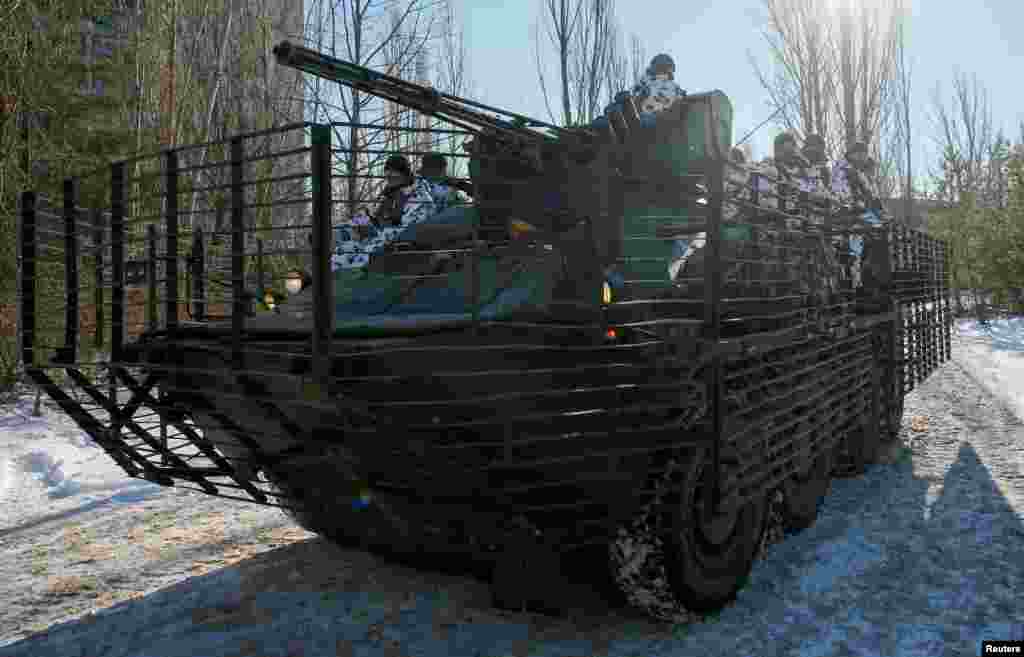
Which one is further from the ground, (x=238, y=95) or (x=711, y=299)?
(x=238, y=95)

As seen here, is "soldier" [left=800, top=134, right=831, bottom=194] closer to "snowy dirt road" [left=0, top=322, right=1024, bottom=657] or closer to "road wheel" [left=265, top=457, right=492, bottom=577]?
"snowy dirt road" [left=0, top=322, right=1024, bottom=657]

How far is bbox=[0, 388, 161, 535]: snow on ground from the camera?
18.3 ft

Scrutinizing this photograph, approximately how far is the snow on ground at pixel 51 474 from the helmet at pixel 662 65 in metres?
4.41

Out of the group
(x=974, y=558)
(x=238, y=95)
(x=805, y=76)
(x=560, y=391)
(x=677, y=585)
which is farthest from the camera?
(x=805, y=76)

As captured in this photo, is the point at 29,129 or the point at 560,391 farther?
the point at 29,129

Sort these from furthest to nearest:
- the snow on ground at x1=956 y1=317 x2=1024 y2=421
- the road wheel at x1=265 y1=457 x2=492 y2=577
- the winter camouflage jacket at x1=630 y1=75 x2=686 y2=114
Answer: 1. the snow on ground at x1=956 y1=317 x2=1024 y2=421
2. the winter camouflage jacket at x1=630 y1=75 x2=686 y2=114
3. the road wheel at x1=265 y1=457 x2=492 y2=577

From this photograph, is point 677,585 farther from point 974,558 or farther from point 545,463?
point 974,558

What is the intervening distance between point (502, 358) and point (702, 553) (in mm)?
1313

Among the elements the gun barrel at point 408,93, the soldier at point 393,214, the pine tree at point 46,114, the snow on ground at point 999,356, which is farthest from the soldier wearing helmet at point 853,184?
the pine tree at point 46,114

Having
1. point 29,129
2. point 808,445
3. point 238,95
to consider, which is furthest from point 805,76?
point 808,445

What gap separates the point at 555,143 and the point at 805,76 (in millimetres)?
18440

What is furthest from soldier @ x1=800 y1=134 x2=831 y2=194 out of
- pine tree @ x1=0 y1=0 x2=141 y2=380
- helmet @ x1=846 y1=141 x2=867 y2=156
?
pine tree @ x1=0 y1=0 x2=141 y2=380

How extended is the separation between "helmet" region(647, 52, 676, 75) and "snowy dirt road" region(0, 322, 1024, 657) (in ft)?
8.60

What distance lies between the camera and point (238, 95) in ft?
45.5
